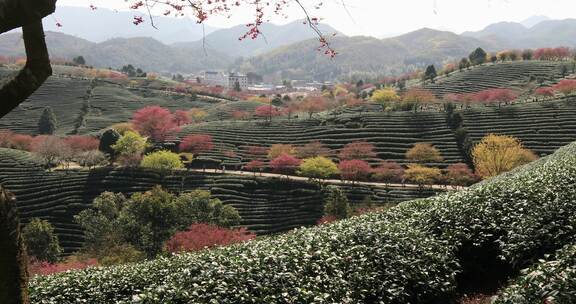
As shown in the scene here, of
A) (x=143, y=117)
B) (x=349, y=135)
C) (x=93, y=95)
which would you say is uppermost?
(x=93, y=95)

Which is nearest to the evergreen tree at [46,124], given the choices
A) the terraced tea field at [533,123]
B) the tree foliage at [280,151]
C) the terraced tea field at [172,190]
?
the terraced tea field at [172,190]

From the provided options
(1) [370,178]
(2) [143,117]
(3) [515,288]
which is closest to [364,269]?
(3) [515,288]

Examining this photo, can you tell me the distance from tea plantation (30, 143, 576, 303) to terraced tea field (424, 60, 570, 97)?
9873cm

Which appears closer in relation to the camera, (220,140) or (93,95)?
(220,140)

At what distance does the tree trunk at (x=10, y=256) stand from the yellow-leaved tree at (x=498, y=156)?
5383cm

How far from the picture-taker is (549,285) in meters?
5.46

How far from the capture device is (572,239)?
8289 millimetres

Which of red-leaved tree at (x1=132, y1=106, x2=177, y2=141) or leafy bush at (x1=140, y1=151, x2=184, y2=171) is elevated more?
red-leaved tree at (x1=132, y1=106, x2=177, y2=141)

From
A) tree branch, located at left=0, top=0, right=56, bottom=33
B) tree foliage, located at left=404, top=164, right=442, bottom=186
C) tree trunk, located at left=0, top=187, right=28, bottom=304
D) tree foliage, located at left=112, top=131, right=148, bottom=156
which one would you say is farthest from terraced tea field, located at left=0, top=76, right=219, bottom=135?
tree branch, located at left=0, top=0, right=56, bottom=33

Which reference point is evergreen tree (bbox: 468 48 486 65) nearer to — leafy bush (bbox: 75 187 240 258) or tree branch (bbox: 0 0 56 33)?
leafy bush (bbox: 75 187 240 258)

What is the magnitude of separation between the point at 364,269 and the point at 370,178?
159 feet

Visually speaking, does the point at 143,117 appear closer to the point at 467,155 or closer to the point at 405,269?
the point at 467,155

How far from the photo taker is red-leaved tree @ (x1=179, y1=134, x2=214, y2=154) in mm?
65994

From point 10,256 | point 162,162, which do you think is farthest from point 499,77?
point 10,256
